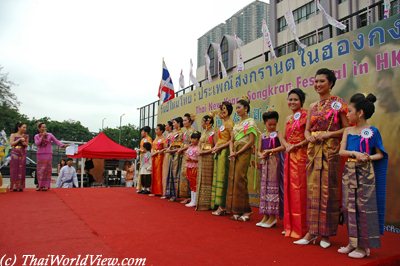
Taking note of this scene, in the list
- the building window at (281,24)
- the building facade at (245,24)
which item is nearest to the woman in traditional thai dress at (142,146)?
the building window at (281,24)

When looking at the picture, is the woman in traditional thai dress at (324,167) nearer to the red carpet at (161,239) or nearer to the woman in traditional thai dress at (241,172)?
the red carpet at (161,239)

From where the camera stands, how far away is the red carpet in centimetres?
235

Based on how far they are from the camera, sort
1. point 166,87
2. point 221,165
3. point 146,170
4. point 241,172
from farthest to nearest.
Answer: point 166,87
point 146,170
point 221,165
point 241,172

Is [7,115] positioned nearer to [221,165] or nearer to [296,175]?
[221,165]

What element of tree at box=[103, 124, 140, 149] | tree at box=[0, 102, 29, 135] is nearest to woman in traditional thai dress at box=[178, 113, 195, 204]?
tree at box=[0, 102, 29, 135]

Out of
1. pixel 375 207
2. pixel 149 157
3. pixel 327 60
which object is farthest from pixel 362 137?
pixel 149 157

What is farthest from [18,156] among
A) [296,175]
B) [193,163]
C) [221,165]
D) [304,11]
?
[304,11]

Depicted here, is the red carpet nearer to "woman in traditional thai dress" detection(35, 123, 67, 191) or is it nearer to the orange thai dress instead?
the orange thai dress

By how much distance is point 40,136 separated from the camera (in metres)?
6.76

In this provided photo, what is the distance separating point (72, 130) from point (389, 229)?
4069 centimetres

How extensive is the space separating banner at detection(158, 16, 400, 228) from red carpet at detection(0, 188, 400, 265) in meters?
1.08

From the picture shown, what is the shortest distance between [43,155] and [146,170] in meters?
2.14

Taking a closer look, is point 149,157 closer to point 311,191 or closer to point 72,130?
point 311,191

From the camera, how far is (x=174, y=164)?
19.1 ft
